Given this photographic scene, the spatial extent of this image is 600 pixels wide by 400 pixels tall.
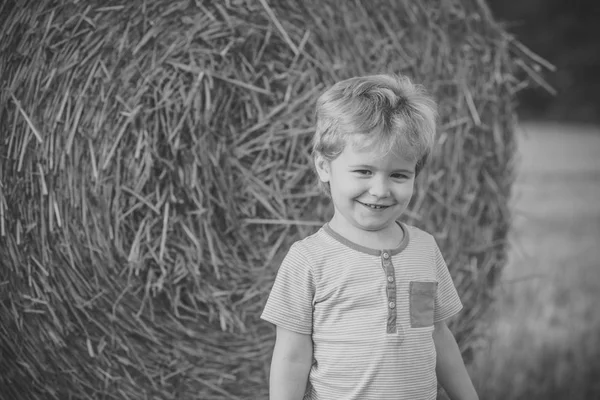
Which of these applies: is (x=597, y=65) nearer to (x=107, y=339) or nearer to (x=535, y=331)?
(x=535, y=331)

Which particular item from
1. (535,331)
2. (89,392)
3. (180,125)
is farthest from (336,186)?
(535,331)

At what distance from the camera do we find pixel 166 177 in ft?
7.89

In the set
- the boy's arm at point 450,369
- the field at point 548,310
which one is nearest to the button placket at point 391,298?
the boy's arm at point 450,369

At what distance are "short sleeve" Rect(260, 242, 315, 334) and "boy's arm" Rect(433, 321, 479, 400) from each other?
0.39 metres

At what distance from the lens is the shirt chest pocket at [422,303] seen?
1912 millimetres

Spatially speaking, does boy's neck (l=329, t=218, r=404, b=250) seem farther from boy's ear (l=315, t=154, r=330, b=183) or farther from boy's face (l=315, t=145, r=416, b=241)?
boy's ear (l=315, t=154, r=330, b=183)

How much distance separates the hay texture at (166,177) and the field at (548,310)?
77 centimetres

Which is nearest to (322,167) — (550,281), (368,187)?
(368,187)

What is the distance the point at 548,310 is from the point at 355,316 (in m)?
2.39

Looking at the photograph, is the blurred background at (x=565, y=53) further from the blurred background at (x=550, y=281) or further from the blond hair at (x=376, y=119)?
the blond hair at (x=376, y=119)

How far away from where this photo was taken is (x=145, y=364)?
242 centimetres

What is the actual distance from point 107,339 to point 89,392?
176mm

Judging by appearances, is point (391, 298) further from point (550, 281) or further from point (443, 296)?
point (550, 281)

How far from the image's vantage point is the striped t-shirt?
1.87 meters
